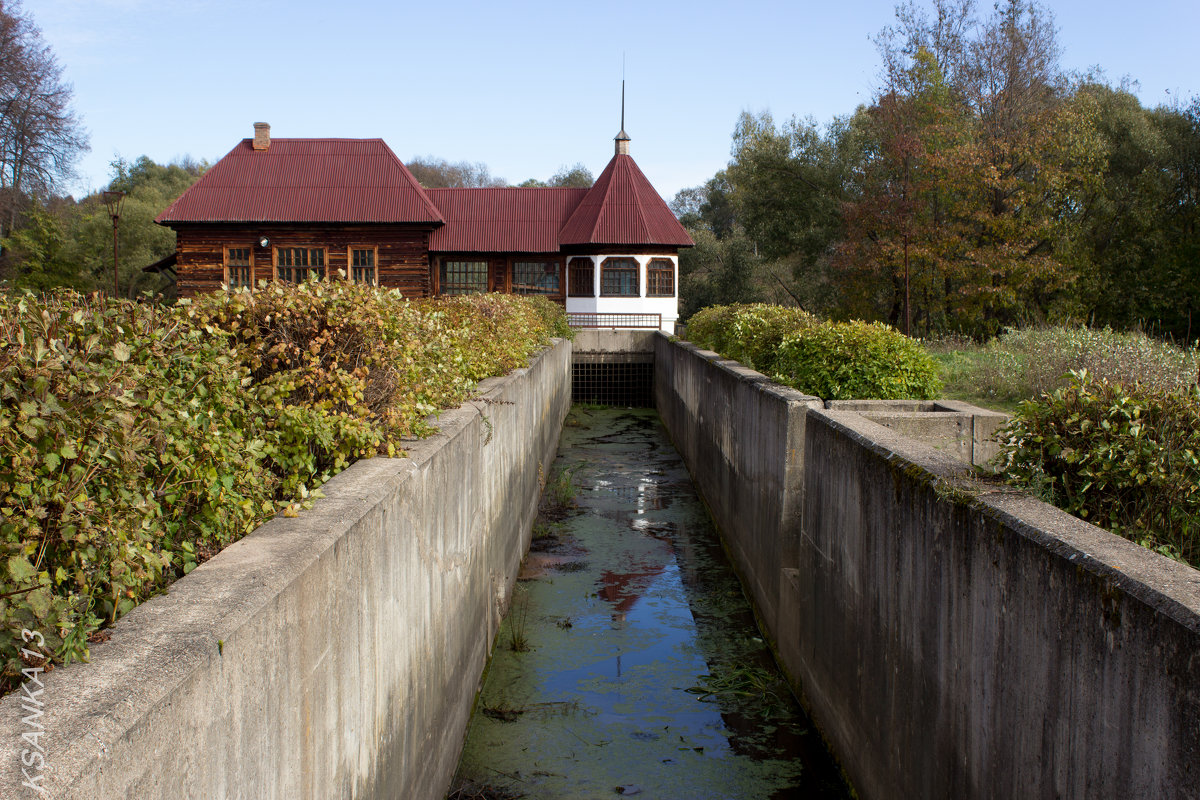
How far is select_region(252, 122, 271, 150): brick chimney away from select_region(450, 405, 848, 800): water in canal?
94.8 feet

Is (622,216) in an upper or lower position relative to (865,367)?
upper

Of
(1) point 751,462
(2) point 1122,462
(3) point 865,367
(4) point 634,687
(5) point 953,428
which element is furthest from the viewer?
(1) point 751,462

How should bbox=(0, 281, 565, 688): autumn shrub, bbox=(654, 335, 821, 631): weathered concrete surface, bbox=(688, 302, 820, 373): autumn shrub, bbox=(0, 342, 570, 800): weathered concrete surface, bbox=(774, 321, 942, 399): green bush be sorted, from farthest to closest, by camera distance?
bbox=(688, 302, 820, 373): autumn shrub < bbox=(774, 321, 942, 399): green bush < bbox=(654, 335, 821, 631): weathered concrete surface < bbox=(0, 281, 565, 688): autumn shrub < bbox=(0, 342, 570, 800): weathered concrete surface

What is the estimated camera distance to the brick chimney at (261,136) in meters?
36.8

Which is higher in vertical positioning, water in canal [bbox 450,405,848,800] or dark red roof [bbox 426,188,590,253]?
dark red roof [bbox 426,188,590,253]

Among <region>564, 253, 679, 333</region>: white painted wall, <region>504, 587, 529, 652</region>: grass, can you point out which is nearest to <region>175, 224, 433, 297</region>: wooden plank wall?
<region>564, 253, 679, 333</region>: white painted wall

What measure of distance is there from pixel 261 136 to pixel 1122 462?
123 ft

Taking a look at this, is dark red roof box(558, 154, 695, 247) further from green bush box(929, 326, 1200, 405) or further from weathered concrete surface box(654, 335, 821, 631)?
green bush box(929, 326, 1200, 405)

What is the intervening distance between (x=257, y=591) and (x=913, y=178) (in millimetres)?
36962

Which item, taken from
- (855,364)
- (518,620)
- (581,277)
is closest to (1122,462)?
(855,364)

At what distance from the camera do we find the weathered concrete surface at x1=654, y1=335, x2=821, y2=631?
7.67 meters

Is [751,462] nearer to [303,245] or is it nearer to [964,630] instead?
[964,630]

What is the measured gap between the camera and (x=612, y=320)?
35.5m

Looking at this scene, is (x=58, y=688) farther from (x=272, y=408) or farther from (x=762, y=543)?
(x=762, y=543)
